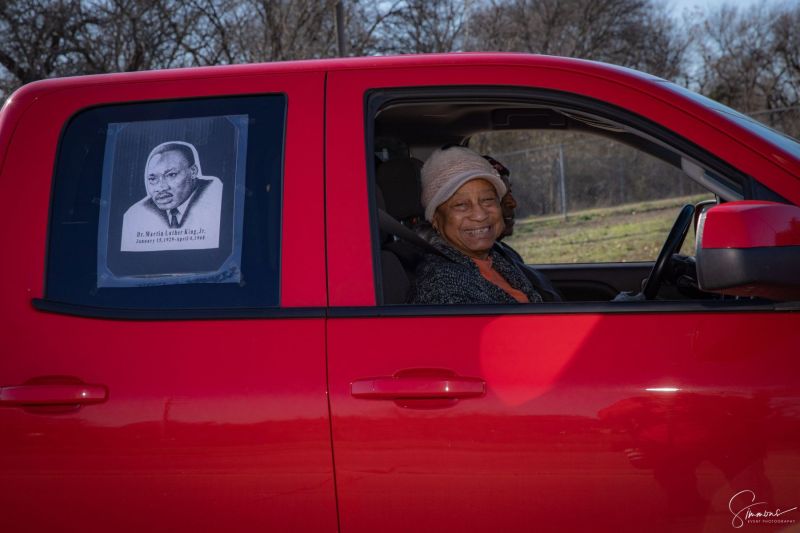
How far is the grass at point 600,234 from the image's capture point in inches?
468

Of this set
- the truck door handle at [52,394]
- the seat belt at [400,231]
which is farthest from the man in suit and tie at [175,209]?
the seat belt at [400,231]

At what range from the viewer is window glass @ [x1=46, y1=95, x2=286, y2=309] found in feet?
7.51

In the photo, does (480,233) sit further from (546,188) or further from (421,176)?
(546,188)

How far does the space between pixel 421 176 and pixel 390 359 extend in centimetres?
128

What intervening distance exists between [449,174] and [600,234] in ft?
38.7

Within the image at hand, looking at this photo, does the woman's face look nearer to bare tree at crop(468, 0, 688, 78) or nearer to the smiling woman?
the smiling woman

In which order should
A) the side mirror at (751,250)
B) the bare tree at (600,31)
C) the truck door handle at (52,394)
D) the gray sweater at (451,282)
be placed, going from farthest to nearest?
1. the bare tree at (600,31)
2. the gray sweater at (451,282)
3. the truck door handle at (52,394)
4. the side mirror at (751,250)

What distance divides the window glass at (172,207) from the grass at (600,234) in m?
8.86

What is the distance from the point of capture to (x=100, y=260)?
92.0 inches

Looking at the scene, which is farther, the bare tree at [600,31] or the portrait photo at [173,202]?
the bare tree at [600,31]

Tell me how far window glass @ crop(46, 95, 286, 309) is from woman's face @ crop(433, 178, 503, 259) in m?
1.02

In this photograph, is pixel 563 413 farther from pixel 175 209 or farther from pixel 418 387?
pixel 175 209

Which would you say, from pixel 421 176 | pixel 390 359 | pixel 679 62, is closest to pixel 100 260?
pixel 390 359

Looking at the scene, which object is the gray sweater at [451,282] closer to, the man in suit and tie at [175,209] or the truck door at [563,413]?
the truck door at [563,413]
